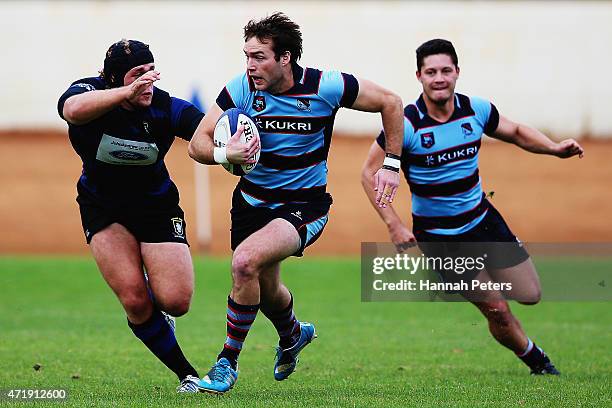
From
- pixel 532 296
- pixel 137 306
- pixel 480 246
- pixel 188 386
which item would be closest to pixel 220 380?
pixel 188 386

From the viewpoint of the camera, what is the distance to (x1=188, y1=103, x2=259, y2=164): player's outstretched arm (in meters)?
7.26

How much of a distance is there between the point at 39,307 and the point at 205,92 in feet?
54.3

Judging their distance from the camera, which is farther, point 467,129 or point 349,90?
point 467,129

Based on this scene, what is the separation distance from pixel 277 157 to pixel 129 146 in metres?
1.04

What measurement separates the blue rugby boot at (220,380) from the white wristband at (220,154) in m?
1.37

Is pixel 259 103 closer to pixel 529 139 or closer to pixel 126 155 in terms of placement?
pixel 126 155

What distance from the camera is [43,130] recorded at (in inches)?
1204

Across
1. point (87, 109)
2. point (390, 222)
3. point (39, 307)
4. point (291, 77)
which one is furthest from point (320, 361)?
point (39, 307)

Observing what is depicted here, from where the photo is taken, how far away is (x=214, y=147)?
7.39 meters

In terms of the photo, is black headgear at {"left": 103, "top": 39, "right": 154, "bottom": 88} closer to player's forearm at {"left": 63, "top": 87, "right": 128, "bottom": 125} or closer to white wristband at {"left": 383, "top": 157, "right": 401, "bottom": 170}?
player's forearm at {"left": 63, "top": 87, "right": 128, "bottom": 125}

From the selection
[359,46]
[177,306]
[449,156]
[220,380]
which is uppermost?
[449,156]

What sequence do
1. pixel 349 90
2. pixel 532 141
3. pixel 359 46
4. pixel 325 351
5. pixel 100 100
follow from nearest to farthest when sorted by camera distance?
pixel 100 100, pixel 349 90, pixel 532 141, pixel 325 351, pixel 359 46

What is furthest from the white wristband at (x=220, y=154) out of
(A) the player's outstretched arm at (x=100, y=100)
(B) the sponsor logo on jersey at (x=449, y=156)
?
(B) the sponsor logo on jersey at (x=449, y=156)

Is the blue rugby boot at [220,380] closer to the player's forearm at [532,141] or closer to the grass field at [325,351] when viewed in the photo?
the grass field at [325,351]
